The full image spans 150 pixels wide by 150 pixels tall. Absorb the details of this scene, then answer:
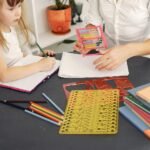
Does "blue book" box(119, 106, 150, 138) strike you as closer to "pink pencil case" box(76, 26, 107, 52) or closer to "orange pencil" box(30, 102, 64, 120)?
"orange pencil" box(30, 102, 64, 120)

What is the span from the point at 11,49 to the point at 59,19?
36.8 inches

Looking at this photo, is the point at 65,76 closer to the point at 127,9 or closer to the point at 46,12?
the point at 127,9

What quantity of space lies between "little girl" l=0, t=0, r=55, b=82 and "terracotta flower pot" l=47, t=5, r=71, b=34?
0.75m

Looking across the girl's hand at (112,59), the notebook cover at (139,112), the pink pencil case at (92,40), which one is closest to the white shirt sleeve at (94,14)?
the pink pencil case at (92,40)

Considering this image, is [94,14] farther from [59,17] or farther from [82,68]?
[59,17]

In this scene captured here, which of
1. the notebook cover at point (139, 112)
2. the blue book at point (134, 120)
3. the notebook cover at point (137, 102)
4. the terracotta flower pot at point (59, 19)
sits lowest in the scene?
the terracotta flower pot at point (59, 19)

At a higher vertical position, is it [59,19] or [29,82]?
[29,82]

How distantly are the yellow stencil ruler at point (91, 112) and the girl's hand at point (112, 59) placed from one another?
15 centimetres

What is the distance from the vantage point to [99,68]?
1104 millimetres

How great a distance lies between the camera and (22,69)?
3.62 ft

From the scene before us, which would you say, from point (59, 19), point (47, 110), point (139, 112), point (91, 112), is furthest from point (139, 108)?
point (59, 19)

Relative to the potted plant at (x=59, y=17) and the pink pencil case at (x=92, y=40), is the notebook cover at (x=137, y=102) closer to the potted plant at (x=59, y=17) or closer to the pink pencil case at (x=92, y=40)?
the pink pencil case at (x=92, y=40)

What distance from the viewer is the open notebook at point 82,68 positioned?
3.56 feet

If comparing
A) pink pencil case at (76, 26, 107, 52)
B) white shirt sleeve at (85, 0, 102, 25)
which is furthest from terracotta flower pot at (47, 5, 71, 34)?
pink pencil case at (76, 26, 107, 52)
